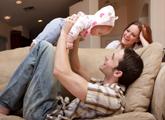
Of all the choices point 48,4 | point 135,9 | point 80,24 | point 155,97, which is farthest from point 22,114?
point 48,4

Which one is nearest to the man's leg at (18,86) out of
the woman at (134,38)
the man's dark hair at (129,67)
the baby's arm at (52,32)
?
the baby's arm at (52,32)

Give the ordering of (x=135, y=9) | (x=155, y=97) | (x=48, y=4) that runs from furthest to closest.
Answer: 1. (x=48, y=4)
2. (x=135, y=9)
3. (x=155, y=97)

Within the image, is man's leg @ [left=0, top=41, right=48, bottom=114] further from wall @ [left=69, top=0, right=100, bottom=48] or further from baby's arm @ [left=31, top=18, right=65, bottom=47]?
wall @ [left=69, top=0, right=100, bottom=48]

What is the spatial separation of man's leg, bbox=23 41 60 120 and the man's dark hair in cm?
38

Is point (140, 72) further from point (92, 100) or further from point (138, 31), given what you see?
point (138, 31)

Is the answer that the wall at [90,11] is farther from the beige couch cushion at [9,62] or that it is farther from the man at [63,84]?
the man at [63,84]

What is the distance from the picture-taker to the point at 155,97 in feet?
5.75

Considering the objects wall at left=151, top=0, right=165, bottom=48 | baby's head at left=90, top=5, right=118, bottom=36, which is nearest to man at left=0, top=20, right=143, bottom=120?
baby's head at left=90, top=5, right=118, bottom=36

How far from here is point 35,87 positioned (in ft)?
5.88

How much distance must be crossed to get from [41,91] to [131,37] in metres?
1.33

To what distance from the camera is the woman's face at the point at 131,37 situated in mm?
2857

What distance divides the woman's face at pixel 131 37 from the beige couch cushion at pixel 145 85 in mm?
903

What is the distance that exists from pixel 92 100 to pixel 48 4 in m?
7.02

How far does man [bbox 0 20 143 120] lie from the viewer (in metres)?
1.65
